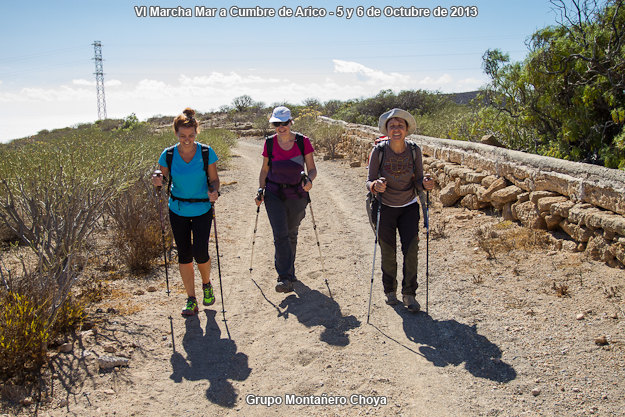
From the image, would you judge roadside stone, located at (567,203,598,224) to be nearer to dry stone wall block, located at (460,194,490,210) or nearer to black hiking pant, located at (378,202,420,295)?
black hiking pant, located at (378,202,420,295)

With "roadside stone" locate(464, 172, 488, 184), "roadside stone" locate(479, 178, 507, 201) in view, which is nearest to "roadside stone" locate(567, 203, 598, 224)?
"roadside stone" locate(479, 178, 507, 201)

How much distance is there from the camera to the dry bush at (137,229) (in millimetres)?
5957

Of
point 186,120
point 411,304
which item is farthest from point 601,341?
point 186,120

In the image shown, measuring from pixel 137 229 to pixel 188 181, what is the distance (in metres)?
1.96

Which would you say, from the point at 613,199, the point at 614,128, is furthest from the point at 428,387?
the point at 614,128

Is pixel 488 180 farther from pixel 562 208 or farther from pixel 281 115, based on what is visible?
pixel 281 115

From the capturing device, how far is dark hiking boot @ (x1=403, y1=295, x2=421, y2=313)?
179 inches

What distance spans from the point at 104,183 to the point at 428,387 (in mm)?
3893

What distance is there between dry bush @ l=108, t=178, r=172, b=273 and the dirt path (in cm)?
41

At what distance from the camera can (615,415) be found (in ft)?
9.70

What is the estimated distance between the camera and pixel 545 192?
589cm

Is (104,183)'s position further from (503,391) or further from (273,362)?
(503,391)

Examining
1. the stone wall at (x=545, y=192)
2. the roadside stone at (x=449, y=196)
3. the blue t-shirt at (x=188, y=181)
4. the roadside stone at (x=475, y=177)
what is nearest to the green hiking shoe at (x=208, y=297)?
the blue t-shirt at (x=188, y=181)

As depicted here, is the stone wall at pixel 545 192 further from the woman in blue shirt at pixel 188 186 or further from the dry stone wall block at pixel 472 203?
the woman in blue shirt at pixel 188 186
